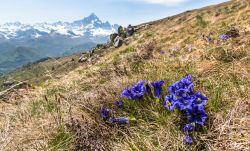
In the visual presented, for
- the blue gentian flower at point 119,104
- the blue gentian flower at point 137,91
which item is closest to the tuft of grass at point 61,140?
the blue gentian flower at point 119,104

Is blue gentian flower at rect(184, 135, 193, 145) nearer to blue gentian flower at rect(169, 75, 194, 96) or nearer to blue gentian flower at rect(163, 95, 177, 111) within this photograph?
blue gentian flower at rect(163, 95, 177, 111)

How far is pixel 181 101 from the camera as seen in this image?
4297mm

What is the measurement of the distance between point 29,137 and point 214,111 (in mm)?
2771

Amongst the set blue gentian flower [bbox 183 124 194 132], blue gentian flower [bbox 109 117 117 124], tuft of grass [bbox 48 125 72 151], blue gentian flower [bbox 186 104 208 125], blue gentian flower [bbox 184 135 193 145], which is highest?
blue gentian flower [bbox 186 104 208 125]

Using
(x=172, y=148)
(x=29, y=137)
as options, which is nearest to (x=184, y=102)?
(x=172, y=148)

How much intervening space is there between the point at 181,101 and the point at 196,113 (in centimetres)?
23

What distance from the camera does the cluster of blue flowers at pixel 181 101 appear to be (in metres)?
4.17

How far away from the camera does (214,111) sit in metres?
4.61

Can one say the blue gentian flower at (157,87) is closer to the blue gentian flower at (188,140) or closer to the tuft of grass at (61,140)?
the blue gentian flower at (188,140)

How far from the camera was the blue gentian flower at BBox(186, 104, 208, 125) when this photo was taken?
416cm

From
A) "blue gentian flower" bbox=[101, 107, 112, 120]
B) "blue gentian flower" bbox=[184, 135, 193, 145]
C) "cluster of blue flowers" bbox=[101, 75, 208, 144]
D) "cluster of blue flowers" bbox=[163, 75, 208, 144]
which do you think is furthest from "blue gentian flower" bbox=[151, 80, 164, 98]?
"blue gentian flower" bbox=[184, 135, 193, 145]

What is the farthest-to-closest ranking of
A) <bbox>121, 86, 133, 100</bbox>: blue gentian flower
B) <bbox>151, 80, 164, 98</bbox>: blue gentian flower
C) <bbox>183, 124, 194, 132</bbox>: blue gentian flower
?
1. <bbox>121, 86, 133, 100</bbox>: blue gentian flower
2. <bbox>151, 80, 164, 98</bbox>: blue gentian flower
3. <bbox>183, 124, 194, 132</bbox>: blue gentian flower

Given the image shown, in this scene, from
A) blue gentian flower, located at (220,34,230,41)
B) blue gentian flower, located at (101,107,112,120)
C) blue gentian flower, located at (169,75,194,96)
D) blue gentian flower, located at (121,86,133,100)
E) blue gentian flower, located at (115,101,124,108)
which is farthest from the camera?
blue gentian flower, located at (220,34,230,41)

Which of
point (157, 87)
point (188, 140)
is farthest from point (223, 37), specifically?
point (188, 140)
